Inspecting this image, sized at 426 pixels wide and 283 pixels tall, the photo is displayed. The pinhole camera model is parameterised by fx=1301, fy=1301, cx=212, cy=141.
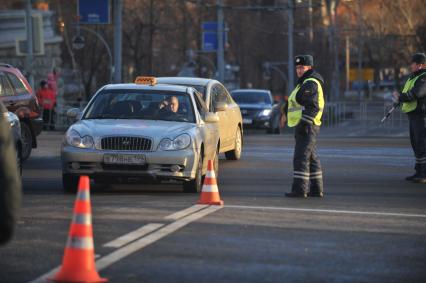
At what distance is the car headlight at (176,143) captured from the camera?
15.6 m

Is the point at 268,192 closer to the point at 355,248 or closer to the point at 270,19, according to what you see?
the point at 355,248

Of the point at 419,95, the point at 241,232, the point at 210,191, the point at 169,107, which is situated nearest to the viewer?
the point at 241,232

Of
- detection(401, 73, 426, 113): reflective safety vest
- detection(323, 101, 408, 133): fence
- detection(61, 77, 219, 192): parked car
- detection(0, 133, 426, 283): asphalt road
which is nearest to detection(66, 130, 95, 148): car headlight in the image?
detection(61, 77, 219, 192): parked car

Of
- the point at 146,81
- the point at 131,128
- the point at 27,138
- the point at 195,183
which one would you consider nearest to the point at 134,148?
the point at 131,128

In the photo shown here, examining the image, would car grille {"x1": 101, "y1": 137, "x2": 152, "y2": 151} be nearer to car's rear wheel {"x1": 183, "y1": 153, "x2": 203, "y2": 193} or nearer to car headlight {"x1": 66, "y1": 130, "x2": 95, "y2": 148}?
car headlight {"x1": 66, "y1": 130, "x2": 95, "y2": 148}

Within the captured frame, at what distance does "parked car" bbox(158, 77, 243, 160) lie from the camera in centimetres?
2041

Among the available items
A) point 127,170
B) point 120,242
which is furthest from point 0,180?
point 127,170

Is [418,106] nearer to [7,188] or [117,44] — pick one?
[7,188]

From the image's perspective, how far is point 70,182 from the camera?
1576cm

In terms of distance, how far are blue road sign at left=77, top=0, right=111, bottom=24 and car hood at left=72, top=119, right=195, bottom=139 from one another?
1173 inches

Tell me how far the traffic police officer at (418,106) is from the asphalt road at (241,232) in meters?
0.44

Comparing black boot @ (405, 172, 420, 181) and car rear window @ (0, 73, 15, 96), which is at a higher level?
car rear window @ (0, 73, 15, 96)

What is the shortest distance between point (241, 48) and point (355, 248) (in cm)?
7267

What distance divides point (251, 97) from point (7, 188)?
3602cm
